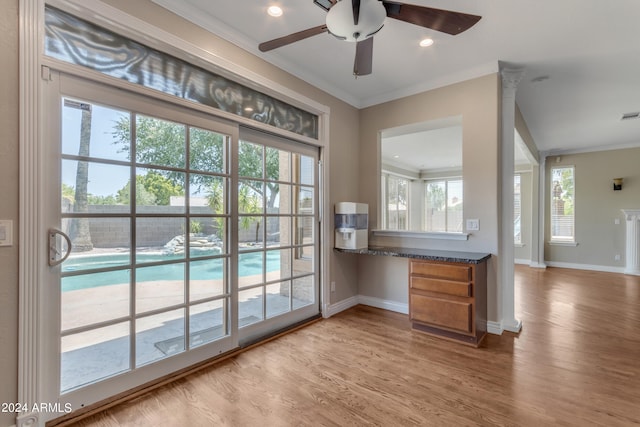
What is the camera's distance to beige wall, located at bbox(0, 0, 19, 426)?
1450 millimetres

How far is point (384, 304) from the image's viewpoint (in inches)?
→ 144

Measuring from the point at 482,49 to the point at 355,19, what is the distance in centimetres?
177

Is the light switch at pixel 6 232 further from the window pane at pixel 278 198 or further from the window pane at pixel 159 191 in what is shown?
the window pane at pixel 278 198

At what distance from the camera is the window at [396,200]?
787 cm

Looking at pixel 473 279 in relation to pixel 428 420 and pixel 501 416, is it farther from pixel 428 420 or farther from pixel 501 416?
pixel 428 420

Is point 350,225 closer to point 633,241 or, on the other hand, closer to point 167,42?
point 167,42

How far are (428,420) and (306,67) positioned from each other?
312 cm

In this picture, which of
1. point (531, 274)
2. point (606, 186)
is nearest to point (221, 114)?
point (531, 274)

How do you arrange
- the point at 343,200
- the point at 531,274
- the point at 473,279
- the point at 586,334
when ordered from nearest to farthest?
the point at 473,279 → the point at 586,334 → the point at 343,200 → the point at 531,274

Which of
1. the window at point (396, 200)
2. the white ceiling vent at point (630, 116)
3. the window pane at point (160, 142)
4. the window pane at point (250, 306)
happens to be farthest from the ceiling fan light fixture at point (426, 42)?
the window at point (396, 200)

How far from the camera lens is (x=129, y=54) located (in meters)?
1.90

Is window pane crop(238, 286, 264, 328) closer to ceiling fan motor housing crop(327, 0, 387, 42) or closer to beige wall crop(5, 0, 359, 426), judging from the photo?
beige wall crop(5, 0, 359, 426)

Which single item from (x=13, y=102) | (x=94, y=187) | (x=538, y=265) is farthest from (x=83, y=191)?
(x=538, y=265)

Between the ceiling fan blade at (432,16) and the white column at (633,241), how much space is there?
22.5 ft
